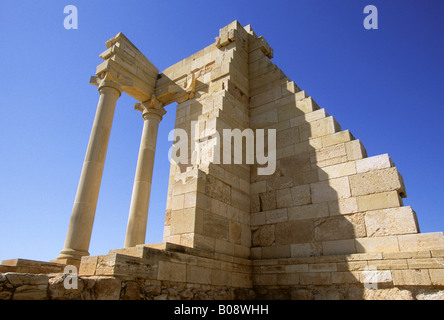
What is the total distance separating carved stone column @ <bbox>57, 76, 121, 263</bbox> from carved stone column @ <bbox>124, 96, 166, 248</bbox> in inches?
73.9

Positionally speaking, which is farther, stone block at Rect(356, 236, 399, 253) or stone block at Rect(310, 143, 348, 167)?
stone block at Rect(310, 143, 348, 167)

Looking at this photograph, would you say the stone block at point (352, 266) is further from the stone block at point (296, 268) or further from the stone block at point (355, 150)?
the stone block at point (355, 150)

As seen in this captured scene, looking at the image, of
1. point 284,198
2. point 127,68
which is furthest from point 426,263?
point 127,68

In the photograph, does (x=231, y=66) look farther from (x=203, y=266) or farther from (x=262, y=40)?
(x=203, y=266)

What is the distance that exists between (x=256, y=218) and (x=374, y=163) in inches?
147

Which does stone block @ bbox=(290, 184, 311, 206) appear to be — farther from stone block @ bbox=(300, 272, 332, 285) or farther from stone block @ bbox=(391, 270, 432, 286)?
stone block @ bbox=(391, 270, 432, 286)

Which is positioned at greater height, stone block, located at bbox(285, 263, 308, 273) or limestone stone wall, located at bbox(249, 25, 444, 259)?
limestone stone wall, located at bbox(249, 25, 444, 259)

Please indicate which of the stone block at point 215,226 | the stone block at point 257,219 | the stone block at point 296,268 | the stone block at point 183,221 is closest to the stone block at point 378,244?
the stone block at point 296,268

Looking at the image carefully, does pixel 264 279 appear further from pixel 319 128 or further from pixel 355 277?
pixel 319 128

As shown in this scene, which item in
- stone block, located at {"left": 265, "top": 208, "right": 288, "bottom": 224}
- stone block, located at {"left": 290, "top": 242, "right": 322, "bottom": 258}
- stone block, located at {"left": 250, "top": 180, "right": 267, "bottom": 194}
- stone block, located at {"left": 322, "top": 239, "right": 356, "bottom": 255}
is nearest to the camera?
stone block, located at {"left": 322, "top": 239, "right": 356, "bottom": 255}

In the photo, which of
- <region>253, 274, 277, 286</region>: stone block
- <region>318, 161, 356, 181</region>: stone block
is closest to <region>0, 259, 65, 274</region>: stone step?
<region>253, 274, 277, 286</region>: stone block

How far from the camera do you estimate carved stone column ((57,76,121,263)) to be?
37.1ft

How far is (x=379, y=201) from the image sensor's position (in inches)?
306
